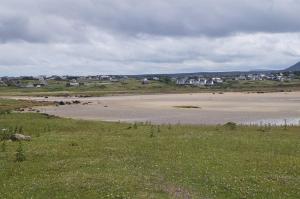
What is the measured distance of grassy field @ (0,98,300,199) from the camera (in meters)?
21.4

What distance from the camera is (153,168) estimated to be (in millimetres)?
26406

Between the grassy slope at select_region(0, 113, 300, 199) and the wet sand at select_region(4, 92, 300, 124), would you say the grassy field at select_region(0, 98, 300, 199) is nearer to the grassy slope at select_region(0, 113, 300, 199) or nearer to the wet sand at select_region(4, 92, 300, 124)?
the grassy slope at select_region(0, 113, 300, 199)

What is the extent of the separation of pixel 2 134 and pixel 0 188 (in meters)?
21.8

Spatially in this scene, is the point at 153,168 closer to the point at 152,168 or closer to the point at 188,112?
the point at 152,168

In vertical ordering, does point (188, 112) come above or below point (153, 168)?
below

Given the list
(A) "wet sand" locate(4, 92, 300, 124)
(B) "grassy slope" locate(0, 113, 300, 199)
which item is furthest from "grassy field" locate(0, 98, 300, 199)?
(A) "wet sand" locate(4, 92, 300, 124)

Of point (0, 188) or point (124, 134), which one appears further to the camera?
point (124, 134)

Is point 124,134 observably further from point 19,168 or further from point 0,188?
point 0,188

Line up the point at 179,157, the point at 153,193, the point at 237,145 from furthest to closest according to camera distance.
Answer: the point at 237,145
the point at 179,157
the point at 153,193

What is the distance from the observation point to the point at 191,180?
76.3 ft

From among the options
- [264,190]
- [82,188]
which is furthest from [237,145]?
[82,188]

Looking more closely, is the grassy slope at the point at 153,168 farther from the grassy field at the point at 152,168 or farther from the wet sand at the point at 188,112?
the wet sand at the point at 188,112

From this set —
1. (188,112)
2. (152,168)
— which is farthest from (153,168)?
(188,112)

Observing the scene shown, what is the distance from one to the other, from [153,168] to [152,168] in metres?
0.05
